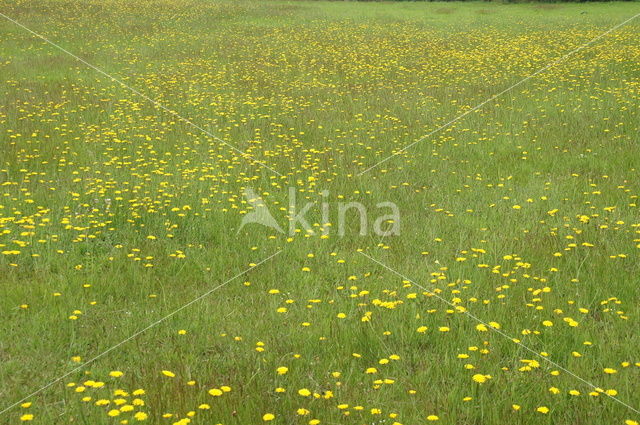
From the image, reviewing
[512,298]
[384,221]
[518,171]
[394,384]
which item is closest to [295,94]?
[518,171]

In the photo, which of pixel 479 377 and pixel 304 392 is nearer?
pixel 304 392

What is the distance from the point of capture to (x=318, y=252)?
5.88 m

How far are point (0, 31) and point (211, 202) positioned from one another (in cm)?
1524

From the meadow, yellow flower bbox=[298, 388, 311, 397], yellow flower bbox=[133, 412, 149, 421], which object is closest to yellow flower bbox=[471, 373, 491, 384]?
the meadow

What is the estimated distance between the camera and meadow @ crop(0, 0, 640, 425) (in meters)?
3.79

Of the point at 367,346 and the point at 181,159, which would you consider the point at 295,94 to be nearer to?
the point at 181,159

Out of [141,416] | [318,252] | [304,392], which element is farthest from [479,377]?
[318,252]

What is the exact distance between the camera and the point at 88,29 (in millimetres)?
20078

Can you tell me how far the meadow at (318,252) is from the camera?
3.79 m

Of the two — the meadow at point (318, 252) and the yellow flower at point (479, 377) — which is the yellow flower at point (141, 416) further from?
the yellow flower at point (479, 377)

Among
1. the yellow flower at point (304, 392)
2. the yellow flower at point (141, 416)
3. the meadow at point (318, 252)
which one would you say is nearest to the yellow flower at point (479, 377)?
the meadow at point (318, 252)

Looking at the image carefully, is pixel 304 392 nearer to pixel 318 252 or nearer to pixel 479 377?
pixel 479 377

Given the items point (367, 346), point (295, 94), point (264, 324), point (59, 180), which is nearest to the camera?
point (367, 346)

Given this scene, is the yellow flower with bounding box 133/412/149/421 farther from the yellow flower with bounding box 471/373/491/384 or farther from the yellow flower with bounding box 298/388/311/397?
the yellow flower with bounding box 471/373/491/384
